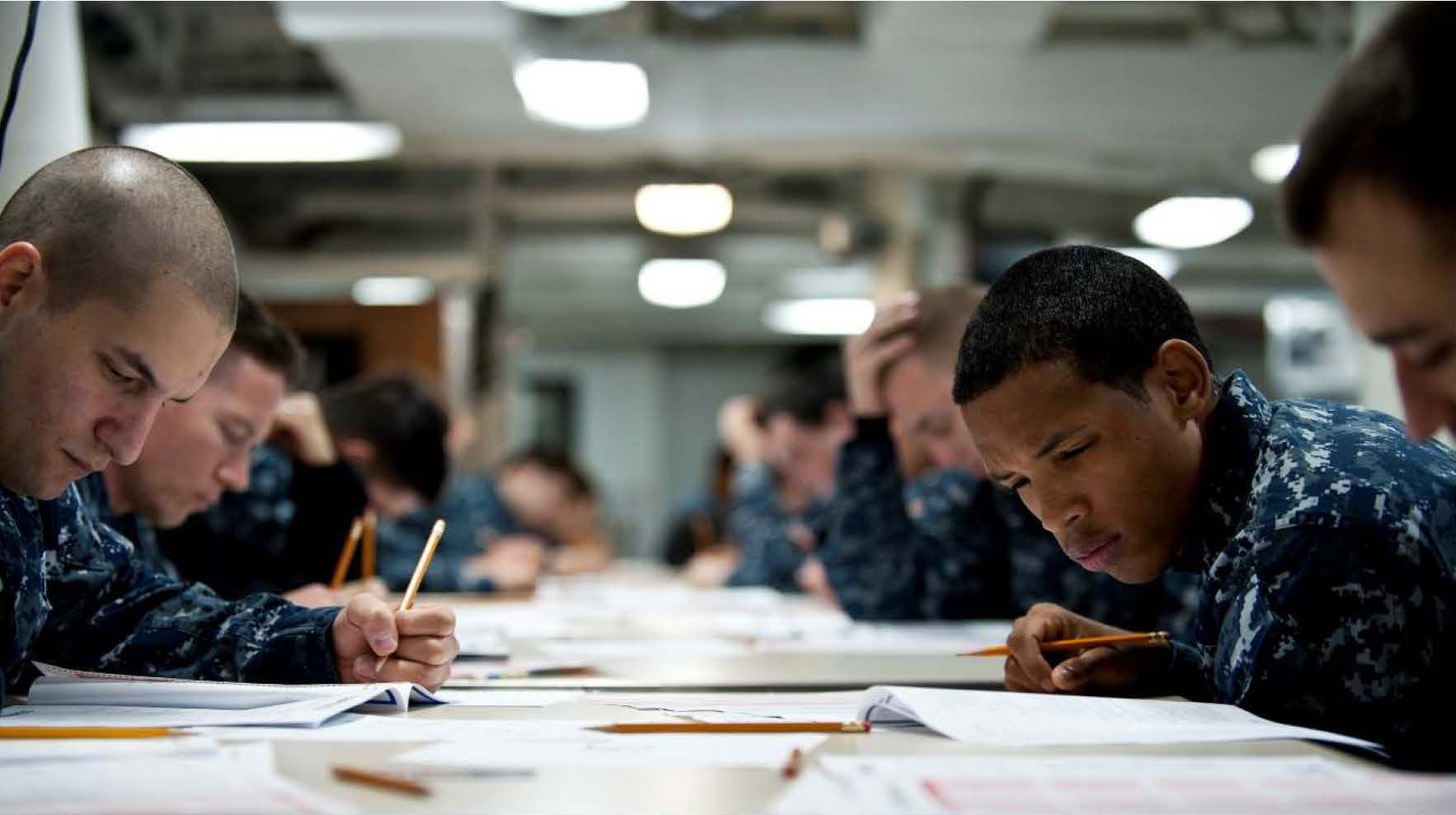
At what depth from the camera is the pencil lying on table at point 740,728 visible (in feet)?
4.22

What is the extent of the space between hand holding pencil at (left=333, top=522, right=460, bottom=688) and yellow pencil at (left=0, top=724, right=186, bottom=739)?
36 centimetres

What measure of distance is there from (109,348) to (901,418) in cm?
182

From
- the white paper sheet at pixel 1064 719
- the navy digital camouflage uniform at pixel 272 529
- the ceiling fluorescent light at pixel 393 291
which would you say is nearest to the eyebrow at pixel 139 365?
the white paper sheet at pixel 1064 719

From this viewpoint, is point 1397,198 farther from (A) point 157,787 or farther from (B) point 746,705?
(A) point 157,787

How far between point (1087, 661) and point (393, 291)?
692cm

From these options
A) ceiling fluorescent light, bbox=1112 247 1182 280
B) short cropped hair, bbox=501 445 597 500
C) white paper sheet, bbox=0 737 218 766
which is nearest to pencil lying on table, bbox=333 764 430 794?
white paper sheet, bbox=0 737 218 766

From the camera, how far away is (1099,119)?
6.26 meters

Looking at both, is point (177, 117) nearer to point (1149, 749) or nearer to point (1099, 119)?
point (1099, 119)

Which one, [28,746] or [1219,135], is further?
[1219,135]

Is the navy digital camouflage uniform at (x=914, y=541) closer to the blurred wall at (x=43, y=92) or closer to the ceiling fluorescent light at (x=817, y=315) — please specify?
the blurred wall at (x=43, y=92)

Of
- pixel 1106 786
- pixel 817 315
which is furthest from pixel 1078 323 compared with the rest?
pixel 817 315

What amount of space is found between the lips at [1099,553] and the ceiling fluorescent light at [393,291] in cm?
620

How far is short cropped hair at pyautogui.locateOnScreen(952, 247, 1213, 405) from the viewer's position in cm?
153

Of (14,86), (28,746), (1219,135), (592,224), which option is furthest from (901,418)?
(592,224)
